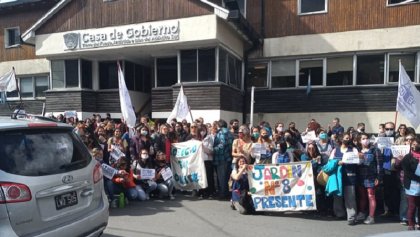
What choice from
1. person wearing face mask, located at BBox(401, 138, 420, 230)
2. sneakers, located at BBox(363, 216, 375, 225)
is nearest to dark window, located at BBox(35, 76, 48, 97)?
sneakers, located at BBox(363, 216, 375, 225)

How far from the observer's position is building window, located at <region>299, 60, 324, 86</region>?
635 inches

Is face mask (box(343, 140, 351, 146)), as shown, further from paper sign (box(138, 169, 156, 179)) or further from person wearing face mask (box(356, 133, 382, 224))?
paper sign (box(138, 169, 156, 179))

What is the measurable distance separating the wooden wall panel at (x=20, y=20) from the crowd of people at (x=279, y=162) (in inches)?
558

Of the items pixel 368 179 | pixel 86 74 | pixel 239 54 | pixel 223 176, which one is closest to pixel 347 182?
pixel 368 179

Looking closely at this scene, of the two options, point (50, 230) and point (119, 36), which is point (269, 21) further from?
point (50, 230)

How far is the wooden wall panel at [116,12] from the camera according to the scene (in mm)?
13961

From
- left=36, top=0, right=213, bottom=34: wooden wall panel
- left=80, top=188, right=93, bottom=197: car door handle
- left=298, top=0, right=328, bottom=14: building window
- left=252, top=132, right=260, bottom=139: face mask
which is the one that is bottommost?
left=80, top=188, right=93, bottom=197: car door handle

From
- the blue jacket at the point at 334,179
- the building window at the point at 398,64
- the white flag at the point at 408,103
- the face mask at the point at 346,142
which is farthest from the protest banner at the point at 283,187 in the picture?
the building window at the point at 398,64

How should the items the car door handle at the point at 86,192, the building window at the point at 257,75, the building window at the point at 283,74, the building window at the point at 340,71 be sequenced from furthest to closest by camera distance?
the building window at the point at 257,75
the building window at the point at 283,74
the building window at the point at 340,71
the car door handle at the point at 86,192

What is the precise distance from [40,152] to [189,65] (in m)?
11.1

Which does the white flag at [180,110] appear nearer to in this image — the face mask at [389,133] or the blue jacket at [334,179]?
the blue jacket at [334,179]

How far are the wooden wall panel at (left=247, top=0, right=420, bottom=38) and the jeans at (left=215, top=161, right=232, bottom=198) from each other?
31.2 ft

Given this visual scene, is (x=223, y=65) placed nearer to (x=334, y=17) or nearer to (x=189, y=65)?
(x=189, y=65)

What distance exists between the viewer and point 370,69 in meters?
15.4
